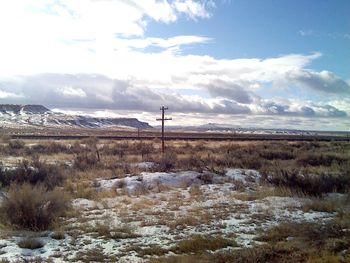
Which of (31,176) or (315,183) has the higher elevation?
(315,183)

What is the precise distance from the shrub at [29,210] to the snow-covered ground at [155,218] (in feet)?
2.02

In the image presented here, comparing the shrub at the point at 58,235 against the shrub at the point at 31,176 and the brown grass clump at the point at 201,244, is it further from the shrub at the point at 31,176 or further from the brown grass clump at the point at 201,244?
the shrub at the point at 31,176

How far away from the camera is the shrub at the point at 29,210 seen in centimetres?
1260

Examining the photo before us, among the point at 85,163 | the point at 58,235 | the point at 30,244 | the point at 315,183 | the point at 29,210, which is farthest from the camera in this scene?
the point at 85,163

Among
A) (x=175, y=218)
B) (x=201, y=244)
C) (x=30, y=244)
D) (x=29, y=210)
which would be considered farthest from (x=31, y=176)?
(x=201, y=244)

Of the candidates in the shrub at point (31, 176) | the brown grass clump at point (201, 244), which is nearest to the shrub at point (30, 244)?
the brown grass clump at point (201, 244)

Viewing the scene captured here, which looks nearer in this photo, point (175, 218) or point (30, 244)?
point (30, 244)

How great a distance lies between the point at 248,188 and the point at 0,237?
12.2 m

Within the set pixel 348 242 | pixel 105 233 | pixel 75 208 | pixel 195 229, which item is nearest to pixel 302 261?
pixel 348 242

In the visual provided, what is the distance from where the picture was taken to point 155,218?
1384 centimetres

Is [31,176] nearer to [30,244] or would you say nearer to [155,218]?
[155,218]

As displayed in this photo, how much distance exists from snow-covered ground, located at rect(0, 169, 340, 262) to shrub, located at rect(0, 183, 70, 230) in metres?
0.61

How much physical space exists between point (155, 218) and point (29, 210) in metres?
3.95

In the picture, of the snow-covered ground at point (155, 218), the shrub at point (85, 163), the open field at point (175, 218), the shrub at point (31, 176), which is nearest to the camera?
the open field at point (175, 218)
